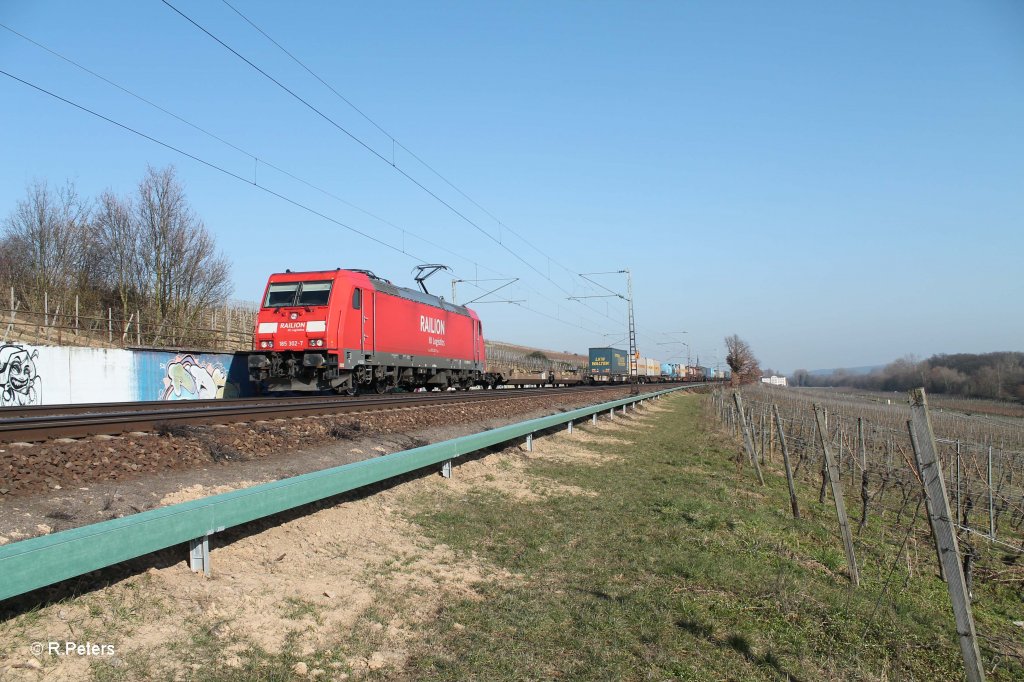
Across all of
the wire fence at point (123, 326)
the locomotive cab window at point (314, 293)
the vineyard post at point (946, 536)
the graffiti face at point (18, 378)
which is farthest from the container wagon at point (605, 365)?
the vineyard post at point (946, 536)

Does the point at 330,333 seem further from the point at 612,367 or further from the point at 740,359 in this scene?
the point at 740,359

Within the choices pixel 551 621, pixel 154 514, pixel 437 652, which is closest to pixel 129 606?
pixel 154 514

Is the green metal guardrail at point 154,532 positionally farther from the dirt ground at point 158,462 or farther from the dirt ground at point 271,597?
the dirt ground at point 158,462

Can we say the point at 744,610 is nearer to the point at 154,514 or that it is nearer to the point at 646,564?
the point at 646,564

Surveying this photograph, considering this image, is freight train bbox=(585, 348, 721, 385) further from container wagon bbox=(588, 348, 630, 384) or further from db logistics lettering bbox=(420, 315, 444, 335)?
db logistics lettering bbox=(420, 315, 444, 335)

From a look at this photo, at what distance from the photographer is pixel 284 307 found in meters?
18.3

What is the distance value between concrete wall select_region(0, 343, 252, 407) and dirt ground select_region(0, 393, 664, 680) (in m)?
15.2

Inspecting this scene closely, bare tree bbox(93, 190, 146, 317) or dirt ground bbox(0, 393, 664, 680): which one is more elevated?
bare tree bbox(93, 190, 146, 317)

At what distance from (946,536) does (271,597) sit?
454 cm

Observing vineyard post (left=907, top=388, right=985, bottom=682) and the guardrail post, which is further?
the guardrail post

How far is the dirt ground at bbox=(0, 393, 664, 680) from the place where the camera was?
135 inches

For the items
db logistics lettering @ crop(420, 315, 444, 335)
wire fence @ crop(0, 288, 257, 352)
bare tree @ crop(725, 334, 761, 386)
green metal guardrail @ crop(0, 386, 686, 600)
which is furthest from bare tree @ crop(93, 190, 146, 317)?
bare tree @ crop(725, 334, 761, 386)

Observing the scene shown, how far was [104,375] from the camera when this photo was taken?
1969cm

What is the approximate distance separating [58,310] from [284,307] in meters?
18.1
